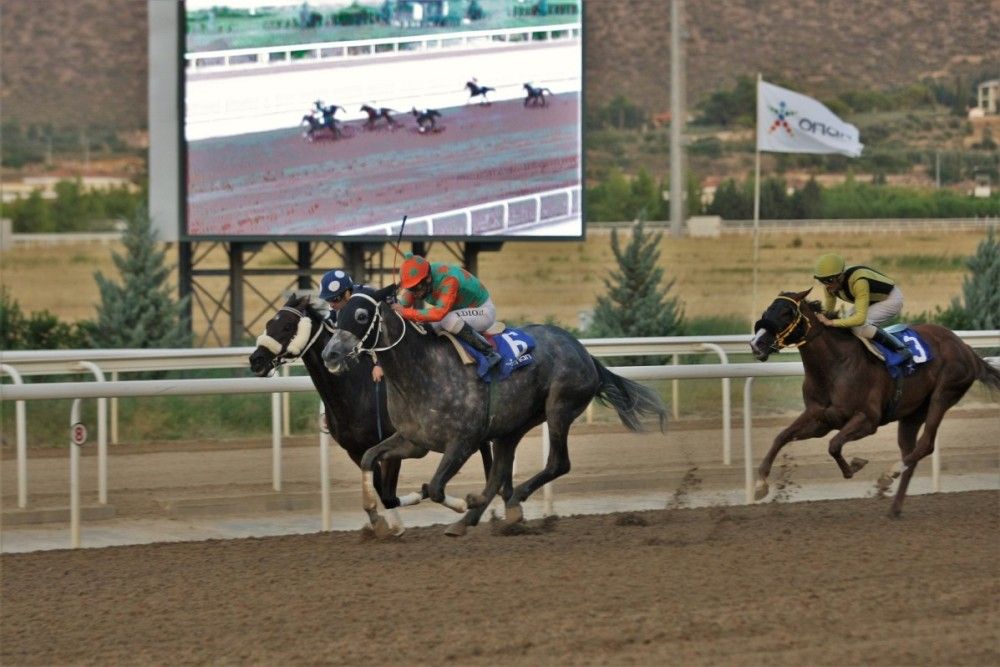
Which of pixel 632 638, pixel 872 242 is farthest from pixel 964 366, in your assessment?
pixel 872 242

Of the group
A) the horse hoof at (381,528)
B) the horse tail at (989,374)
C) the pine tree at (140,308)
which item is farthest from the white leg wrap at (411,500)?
the pine tree at (140,308)

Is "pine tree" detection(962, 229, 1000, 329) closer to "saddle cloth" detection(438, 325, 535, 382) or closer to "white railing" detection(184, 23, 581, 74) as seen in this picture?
"white railing" detection(184, 23, 581, 74)

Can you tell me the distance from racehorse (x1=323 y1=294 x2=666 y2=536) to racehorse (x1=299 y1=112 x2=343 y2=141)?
294 inches

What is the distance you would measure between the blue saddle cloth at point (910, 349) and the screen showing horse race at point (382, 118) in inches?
276

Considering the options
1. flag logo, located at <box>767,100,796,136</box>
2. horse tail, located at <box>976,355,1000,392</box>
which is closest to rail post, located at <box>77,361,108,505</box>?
horse tail, located at <box>976,355,1000,392</box>

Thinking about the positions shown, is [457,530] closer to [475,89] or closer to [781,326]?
[781,326]

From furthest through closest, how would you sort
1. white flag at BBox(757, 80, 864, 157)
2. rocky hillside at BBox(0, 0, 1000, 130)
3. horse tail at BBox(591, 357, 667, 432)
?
rocky hillside at BBox(0, 0, 1000, 130) < white flag at BBox(757, 80, 864, 157) < horse tail at BBox(591, 357, 667, 432)

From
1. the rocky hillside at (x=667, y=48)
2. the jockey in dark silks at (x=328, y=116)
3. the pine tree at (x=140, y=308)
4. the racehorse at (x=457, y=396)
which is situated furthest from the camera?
the rocky hillside at (x=667, y=48)

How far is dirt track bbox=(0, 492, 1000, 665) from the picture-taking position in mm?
4957

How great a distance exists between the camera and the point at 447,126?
14992 mm

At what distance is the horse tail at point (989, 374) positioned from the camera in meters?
8.69

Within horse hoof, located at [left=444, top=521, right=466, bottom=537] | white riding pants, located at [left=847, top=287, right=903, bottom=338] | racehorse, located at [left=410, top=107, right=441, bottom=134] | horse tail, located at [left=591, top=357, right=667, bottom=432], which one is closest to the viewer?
horse hoof, located at [left=444, top=521, right=466, bottom=537]

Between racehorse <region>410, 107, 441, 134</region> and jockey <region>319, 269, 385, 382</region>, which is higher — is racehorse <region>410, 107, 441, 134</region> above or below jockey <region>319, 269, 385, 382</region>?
above

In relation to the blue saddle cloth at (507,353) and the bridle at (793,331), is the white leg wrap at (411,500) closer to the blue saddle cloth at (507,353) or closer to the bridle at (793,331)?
the blue saddle cloth at (507,353)
